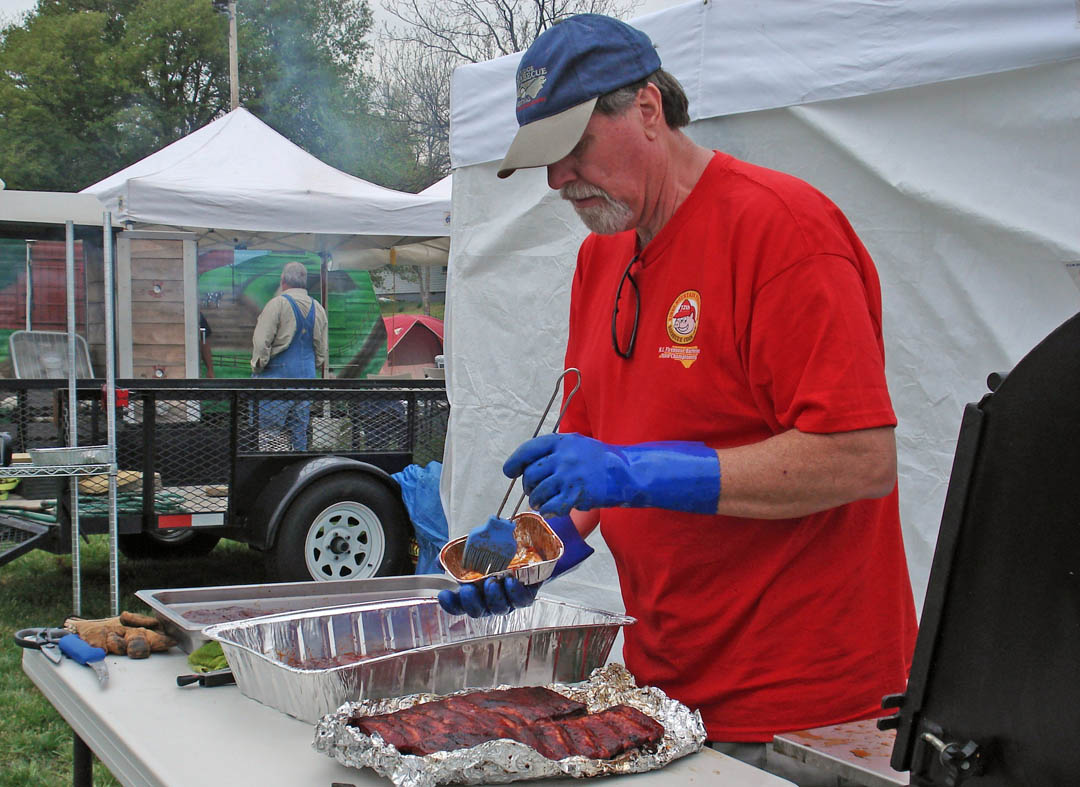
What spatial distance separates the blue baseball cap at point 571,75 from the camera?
155 centimetres

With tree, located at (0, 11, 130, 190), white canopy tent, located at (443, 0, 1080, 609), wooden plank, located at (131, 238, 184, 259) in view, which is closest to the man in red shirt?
white canopy tent, located at (443, 0, 1080, 609)

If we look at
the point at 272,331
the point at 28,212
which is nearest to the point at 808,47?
the point at 272,331

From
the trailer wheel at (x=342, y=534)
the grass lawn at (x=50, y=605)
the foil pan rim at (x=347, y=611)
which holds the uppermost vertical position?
the foil pan rim at (x=347, y=611)

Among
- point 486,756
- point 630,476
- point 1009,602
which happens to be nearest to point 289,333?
point 630,476

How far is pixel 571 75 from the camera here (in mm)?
1546

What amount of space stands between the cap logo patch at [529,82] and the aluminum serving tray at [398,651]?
0.86 meters

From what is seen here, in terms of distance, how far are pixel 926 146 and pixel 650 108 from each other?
1918mm

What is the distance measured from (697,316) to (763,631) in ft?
1.62

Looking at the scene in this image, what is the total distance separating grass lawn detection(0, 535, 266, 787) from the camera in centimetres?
383

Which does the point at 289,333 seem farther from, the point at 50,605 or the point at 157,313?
the point at 157,313

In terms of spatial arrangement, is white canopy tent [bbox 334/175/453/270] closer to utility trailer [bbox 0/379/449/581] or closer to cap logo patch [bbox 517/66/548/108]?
utility trailer [bbox 0/379/449/581]

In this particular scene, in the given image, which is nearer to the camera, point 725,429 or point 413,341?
point 725,429

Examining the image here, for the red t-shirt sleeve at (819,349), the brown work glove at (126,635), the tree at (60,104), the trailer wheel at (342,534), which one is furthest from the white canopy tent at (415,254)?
the tree at (60,104)

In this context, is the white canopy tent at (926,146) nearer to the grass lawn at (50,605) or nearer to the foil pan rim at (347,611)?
the foil pan rim at (347,611)
